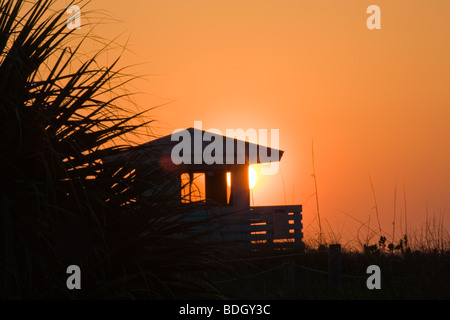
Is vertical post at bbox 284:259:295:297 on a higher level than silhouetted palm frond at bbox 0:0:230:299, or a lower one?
lower

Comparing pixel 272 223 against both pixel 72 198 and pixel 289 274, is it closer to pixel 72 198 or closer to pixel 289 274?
pixel 289 274

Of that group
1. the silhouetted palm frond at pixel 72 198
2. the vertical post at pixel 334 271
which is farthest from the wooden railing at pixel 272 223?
the silhouetted palm frond at pixel 72 198

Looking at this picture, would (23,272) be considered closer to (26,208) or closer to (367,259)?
(26,208)

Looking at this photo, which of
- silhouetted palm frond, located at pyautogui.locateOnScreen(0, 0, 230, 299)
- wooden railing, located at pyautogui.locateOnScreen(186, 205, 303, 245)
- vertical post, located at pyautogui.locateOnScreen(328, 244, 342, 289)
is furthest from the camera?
wooden railing, located at pyautogui.locateOnScreen(186, 205, 303, 245)

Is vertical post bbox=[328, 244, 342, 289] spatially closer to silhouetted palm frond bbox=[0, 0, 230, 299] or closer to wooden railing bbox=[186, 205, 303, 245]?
silhouetted palm frond bbox=[0, 0, 230, 299]

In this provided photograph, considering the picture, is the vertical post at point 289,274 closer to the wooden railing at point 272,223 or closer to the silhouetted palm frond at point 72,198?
the silhouetted palm frond at point 72,198

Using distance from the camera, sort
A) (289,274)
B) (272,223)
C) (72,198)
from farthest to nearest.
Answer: (272,223) < (289,274) < (72,198)

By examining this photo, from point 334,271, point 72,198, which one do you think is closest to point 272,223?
point 334,271

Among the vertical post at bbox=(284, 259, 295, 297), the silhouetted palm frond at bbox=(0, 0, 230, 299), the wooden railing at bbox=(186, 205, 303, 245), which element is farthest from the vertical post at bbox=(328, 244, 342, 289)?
the wooden railing at bbox=(186, 205, 303, 245)

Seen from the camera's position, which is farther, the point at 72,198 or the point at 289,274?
the point at 289,274

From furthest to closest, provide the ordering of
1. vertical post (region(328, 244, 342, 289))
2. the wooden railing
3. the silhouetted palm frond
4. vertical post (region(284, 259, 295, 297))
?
1. the wooden railing
2. vertical post (region(328, 244, 342, 289))
3. vertical post (region(284, 259, 295, 297))
4. the silhouetted palm frond

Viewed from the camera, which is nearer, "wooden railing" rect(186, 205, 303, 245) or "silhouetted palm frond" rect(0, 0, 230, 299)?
"silhouetted palm frond" rect(0, 0, 230, 299)

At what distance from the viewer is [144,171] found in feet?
19.3

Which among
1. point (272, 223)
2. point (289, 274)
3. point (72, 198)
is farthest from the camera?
point (272, 223)
